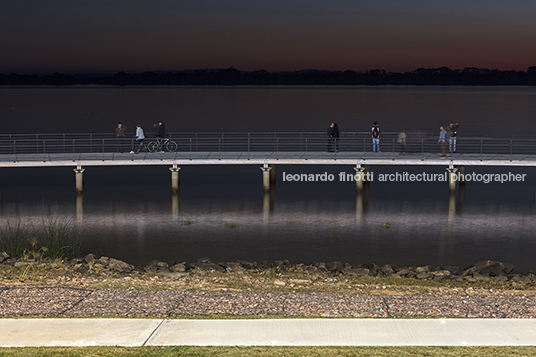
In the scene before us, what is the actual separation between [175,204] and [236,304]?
19.2 metres

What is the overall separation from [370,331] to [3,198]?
86.0 ft

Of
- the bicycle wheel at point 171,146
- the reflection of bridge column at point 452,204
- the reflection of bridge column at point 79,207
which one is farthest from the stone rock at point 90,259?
the reflection of bridge column at point 452,204

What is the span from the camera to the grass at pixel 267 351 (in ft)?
29.8

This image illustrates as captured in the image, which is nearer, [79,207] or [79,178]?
[79,207]

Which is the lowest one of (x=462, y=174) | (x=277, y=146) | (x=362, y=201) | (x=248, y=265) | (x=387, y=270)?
(x=248, y=265)

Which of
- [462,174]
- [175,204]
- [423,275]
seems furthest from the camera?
[462,174]

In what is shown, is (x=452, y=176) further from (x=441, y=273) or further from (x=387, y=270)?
(x=387, y=270)

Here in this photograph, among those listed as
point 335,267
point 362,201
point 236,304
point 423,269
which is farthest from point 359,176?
point 236,304

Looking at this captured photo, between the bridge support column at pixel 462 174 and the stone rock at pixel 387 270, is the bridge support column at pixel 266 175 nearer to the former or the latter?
the bridge support column at pixel 462 174

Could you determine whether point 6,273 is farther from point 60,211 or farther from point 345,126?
point 345,126

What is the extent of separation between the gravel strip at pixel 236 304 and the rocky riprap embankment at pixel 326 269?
522cm

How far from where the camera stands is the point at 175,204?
3080cm

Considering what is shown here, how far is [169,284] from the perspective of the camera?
50.2 feet

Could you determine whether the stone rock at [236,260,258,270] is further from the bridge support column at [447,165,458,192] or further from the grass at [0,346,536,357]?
the bridge support column at [447,165,458,192]
